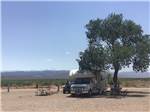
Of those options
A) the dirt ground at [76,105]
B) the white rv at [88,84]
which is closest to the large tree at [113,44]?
the white rv at [88,84]

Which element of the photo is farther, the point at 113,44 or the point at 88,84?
the point at 113,44

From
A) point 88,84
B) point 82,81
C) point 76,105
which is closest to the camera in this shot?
point 76,105

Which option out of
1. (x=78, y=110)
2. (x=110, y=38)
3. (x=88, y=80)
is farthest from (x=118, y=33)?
(x=78, y=110)

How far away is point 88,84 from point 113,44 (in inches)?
250

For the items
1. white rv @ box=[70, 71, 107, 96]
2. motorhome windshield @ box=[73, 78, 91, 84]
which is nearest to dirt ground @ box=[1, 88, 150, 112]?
white rv @ box=[70, 71, 107, 96]

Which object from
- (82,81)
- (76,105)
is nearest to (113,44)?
(82,81)

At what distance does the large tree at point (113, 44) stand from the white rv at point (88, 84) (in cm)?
93

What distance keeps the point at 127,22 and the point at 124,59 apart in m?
5.27

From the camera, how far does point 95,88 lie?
40000 mm

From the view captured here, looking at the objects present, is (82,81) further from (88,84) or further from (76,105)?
(76,105)

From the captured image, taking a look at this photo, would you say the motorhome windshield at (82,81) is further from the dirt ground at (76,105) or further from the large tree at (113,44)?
the dirt ground at (76,105)

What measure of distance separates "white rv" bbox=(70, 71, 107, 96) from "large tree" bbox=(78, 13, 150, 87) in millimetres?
930

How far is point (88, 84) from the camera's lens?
124 feet

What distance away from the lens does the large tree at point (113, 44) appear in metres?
40.7
